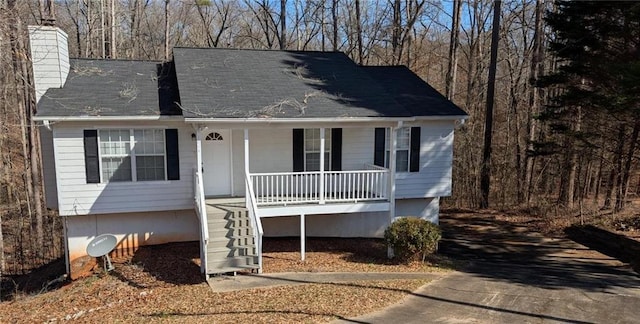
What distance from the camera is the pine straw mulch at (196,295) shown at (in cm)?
780

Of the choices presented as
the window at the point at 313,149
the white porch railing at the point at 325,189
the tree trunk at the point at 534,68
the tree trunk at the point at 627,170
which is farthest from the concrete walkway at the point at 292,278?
the tree trunk at the point at 534,68

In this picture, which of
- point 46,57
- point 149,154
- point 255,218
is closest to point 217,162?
point 149,154

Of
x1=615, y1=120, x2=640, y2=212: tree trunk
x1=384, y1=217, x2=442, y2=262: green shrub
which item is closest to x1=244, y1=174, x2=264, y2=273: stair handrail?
x1=384, y1=217, x2=442, y2=262: green shrub

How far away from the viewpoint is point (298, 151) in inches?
496

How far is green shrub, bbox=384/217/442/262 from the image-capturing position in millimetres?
10508

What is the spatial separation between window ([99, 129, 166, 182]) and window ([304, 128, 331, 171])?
402 cm

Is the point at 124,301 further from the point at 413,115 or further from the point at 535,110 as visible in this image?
the point at 535,110

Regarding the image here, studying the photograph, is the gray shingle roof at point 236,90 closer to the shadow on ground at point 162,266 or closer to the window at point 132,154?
the window at point 132,154

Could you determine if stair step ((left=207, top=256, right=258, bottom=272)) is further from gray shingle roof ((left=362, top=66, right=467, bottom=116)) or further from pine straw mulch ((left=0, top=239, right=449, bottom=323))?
gray shingle roof ((left=362, top=66, right=467, bottom=116))

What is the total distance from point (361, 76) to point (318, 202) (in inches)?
203

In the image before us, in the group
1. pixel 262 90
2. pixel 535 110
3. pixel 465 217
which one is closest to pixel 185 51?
pixel 262 90

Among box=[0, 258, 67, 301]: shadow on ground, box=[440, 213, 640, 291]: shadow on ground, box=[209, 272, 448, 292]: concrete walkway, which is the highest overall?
box=[209, 272, 448, 292]: concrete walkway

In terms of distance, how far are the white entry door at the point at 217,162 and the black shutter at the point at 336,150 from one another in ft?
10.0

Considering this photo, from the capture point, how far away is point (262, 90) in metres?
12.1
